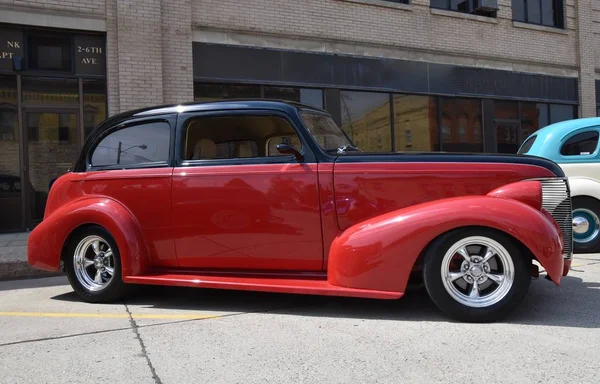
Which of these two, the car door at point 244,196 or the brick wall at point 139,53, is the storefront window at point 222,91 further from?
the car door at point 244,196

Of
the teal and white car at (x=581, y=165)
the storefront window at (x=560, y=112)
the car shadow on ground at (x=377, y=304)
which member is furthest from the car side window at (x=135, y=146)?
the storefront window at (x=560, y=112)

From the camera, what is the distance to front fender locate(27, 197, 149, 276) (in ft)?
15.6

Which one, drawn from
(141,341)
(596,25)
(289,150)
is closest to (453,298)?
(289,150)

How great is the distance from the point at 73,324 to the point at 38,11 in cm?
720

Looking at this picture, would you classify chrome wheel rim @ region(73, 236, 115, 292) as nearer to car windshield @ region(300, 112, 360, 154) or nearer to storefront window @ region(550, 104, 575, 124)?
car windshield @ region(300, 112, 360, 154)

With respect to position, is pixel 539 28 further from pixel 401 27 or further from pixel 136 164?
pixel 136 164

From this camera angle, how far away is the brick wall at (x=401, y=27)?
35.1ft

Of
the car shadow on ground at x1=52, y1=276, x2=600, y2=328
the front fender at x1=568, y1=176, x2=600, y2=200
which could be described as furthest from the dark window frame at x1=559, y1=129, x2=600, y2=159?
the car shadow on ground at x1=52, y1=276, x2=600, y2=328

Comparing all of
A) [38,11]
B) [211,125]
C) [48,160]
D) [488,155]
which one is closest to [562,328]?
[488,155]

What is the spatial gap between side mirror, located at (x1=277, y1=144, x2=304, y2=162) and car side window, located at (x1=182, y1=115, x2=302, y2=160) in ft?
0.84

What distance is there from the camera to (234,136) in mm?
4855

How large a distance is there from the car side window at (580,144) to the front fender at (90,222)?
20.5 ft

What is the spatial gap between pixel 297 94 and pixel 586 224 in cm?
634

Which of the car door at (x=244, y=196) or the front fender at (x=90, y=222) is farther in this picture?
the front fender at (x=90, y=222)
